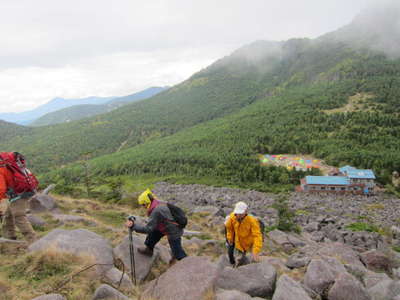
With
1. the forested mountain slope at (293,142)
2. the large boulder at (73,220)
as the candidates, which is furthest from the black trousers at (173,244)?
the forested mountain slope at (293,142)

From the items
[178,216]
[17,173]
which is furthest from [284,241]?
[17,173]

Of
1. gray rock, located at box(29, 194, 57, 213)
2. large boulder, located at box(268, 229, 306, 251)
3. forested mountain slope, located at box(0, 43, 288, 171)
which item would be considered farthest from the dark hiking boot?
forested mountain slope, located at box(0, 43, 288, 171)

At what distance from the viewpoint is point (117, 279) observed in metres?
5.68

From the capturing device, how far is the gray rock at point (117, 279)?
555 centimetres

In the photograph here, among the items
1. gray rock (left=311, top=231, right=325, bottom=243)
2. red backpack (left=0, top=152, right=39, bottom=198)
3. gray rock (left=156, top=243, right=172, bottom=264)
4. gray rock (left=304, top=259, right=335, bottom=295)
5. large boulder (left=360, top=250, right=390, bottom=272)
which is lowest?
gray rock (left=311, top=231, right=325, bottom=243)

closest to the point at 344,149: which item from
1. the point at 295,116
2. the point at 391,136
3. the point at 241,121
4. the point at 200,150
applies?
the point at 391,136

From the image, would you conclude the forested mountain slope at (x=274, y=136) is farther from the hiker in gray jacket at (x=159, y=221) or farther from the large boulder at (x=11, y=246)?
the hiker in gray jacket at (x=159, y=221)

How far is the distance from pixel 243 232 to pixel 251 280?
51.2 inches

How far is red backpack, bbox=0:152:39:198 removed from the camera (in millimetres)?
6250

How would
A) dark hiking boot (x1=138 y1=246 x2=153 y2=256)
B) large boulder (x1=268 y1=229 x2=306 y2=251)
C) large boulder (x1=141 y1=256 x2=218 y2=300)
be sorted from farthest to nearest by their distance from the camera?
large boulder (x1=268 y1=229 x2=306 y2=251)
dark hiking boot (x1=138 y1=246 x2=153 y2=256)
large boulder (x1=141 y1=256 x2=218 y2=300)

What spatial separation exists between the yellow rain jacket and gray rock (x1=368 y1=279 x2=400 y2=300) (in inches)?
103

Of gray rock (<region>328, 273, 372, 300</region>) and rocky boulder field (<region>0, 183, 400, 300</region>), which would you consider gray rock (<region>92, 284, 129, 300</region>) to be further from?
gray rock (<region>328, 273, 372, 300</region>)

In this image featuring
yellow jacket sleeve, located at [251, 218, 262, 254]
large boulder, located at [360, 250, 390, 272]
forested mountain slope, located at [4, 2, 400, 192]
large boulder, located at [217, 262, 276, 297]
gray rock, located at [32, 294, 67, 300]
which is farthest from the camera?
forested mountain slope, located at [4, 2, 400, 192]

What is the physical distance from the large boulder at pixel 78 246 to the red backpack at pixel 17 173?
58.3 inches
